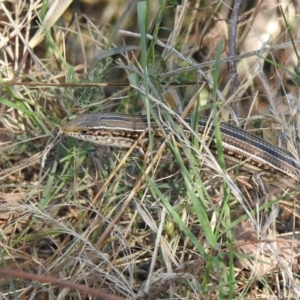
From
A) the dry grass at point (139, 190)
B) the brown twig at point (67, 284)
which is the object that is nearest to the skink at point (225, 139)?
the dry grass at point (139, 190)

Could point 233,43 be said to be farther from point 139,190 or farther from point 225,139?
point 139,190

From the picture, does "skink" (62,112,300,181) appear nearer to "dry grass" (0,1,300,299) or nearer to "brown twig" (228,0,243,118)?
"dry grass" (0,1,300,299)

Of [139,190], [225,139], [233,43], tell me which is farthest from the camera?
[233,43]

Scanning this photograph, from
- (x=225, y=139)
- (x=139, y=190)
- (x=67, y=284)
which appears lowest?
(x=139, y=190)

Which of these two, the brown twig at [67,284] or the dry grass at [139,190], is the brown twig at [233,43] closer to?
the dry grass at [139,190]

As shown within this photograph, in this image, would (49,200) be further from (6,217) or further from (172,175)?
(172,175)

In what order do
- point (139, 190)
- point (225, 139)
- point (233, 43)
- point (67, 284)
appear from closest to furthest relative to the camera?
point (67, 284) → point (139, 190) → point (225, 139) → point (233, 43)

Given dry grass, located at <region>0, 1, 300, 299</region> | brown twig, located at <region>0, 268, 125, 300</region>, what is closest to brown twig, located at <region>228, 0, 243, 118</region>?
dry grass, located at <region>0, 1, 300, 299</region>

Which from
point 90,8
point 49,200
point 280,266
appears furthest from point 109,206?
point 90,8

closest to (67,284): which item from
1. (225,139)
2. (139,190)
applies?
(139,190)
